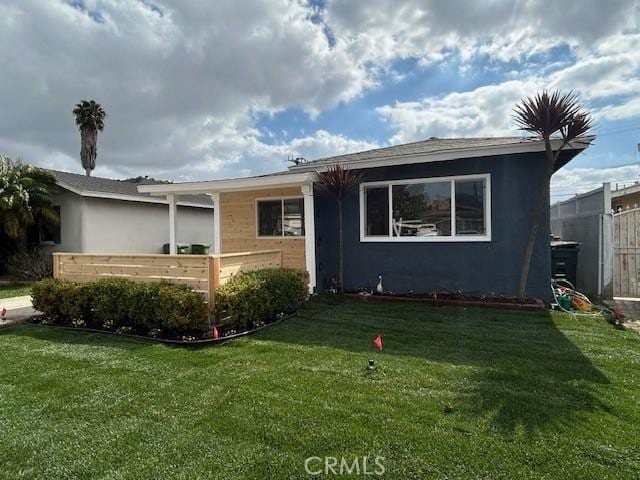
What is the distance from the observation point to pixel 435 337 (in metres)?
5.15

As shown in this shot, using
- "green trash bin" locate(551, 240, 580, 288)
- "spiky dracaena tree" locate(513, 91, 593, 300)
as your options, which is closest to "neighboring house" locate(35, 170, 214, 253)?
"spiky dracaena tree" locate(513, 91, 593, 300)

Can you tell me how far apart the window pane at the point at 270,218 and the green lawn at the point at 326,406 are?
4741 millimetres

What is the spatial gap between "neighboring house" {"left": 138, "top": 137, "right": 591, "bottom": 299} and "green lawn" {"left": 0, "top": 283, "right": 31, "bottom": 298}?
5.66m

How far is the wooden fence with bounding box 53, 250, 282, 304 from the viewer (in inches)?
224

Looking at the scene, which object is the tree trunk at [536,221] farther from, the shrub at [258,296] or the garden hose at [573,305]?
the shrub at [258,296]

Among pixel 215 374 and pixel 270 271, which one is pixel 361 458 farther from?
pixel 270 271

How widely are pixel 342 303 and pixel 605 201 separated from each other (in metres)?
6.08

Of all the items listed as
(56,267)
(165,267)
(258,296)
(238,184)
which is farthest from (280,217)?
(56,267)

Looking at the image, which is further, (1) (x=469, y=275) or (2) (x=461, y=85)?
(2) (x=461, y=85)

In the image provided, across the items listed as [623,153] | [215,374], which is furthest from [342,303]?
[623,153]

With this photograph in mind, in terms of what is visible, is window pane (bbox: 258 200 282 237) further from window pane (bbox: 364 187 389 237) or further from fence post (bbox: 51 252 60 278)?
fence post (bbox: 51 252 60 278)

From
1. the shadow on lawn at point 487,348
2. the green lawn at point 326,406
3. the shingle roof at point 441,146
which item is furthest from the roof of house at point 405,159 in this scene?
the green lawn at point 326,406

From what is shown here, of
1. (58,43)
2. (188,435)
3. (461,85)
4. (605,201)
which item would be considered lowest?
(188,435)

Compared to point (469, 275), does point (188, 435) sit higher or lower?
lower
